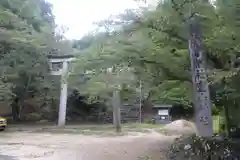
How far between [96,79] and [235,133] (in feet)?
23.5

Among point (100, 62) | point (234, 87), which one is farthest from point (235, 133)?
point (100, 62)

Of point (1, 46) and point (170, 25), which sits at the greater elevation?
point (1, 46)

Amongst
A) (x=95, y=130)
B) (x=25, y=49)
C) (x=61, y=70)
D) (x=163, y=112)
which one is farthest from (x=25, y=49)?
(x=163, y=112)

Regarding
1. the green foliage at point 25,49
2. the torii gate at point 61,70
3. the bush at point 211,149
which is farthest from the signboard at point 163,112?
the bush at point 211,149

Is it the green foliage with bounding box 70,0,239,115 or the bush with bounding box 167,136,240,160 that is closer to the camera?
the green foliage with bounding box 70,0,239,115

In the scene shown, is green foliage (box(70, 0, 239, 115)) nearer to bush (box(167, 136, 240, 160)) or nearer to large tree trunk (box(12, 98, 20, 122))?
bush (box(167, 136, 240, 160))

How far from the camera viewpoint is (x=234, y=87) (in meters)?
7.18

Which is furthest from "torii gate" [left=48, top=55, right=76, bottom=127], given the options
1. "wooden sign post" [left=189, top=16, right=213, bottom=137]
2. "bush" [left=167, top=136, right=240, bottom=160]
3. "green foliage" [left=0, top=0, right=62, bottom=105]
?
"bush" [left=167, top=136, right=240, bottom=160]

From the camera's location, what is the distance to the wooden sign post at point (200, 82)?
271 inches

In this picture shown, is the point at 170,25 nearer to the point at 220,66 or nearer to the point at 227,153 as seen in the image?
the point at 220,66

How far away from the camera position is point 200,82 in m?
6.95

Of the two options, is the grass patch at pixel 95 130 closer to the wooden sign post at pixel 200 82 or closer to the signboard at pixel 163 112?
the signboard at pixel 163 112

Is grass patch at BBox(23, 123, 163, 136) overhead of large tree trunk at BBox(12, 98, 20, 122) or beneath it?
beneath

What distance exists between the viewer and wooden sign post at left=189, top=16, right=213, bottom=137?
271 inches
